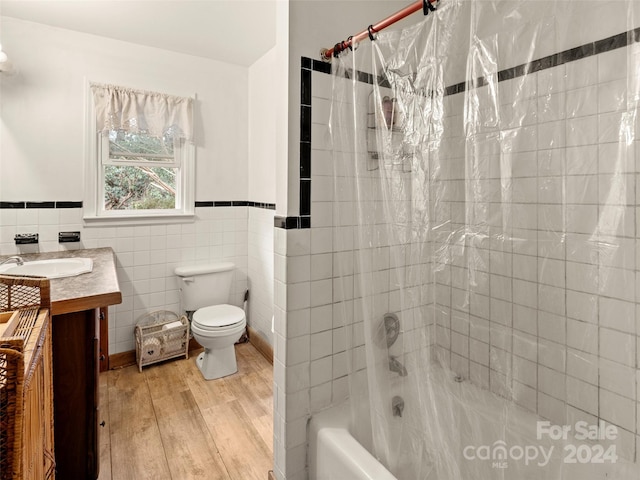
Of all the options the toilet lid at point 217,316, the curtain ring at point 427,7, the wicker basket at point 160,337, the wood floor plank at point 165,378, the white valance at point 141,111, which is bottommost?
the wood floor plank at point 165,378

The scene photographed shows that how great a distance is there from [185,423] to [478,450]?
5.43 feet

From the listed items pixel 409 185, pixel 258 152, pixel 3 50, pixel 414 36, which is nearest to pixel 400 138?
pixel 409 185

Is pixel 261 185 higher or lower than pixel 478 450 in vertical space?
higher

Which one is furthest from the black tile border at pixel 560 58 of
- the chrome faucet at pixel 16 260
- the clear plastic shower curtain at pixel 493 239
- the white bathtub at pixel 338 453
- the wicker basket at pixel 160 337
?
the wicker basket at pixel 160 337

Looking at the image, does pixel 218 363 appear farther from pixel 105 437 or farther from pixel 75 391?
pixel 75 391

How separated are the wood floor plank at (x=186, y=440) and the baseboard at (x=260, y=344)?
69 centimetres

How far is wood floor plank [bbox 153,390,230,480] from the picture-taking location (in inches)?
69.7

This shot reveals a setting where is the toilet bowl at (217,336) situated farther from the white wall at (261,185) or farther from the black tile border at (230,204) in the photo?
the black tile border at (230,204)

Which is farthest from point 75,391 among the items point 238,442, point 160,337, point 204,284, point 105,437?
point 204,284

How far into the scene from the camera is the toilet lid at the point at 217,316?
255cm

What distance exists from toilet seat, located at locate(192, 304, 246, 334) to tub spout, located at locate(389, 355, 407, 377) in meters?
1.47

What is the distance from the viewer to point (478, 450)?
1.25 m

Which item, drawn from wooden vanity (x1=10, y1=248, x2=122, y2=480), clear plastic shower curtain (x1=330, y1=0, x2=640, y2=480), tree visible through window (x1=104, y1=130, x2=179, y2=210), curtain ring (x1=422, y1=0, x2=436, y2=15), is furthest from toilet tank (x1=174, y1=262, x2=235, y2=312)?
curtain ring (x1=422, y1=0, x2=436, y2=15)

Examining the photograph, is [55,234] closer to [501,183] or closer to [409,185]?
[409,185]
